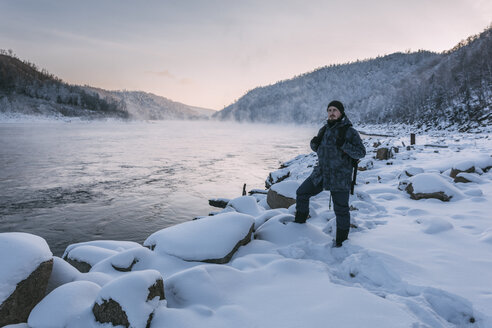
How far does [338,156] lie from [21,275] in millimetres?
3619

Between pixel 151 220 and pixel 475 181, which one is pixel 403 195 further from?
pixel 151 220

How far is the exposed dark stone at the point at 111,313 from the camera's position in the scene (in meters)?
2.20

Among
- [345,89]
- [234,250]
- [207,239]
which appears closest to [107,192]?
[207,239]

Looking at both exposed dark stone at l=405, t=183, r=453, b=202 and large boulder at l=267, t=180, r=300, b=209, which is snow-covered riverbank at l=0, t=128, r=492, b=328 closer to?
exposed dark stone at l=405, t=183, r=453, b=202

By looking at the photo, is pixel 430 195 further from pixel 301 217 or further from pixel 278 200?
pixel 301 217

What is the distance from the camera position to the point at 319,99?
489 ft

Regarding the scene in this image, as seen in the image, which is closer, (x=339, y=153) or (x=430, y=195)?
(x=339, y=153)

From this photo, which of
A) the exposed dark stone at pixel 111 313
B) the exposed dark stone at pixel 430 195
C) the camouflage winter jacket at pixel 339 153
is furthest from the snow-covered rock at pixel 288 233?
the exposed dark stone at pixel 430 195

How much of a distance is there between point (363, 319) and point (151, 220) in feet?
25.1

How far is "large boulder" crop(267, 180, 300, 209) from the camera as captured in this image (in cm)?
641

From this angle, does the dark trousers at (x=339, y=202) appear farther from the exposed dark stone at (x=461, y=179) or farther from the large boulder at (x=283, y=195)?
the exposed dark stone at (x=461, y=179)

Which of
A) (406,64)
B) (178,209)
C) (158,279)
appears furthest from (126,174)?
(406,64)

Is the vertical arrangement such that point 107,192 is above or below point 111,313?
below

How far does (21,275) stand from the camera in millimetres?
2324
